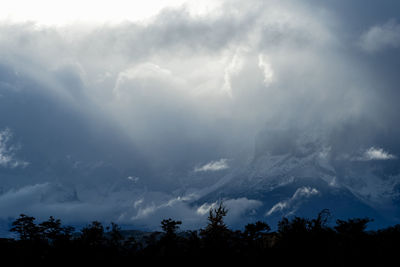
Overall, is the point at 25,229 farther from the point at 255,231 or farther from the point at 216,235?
the point at 216,235

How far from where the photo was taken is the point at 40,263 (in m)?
30.8

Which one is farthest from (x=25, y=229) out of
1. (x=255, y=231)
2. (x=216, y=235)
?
(x=216, y=235)

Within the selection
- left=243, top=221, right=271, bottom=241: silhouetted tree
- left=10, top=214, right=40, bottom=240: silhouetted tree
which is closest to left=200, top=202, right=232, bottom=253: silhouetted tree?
left=243, top=221, right=271, bottom=241: silhouetted tree

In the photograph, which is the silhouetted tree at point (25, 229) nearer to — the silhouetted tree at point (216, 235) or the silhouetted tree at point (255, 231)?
the silhouetted tree at point (255, 231)

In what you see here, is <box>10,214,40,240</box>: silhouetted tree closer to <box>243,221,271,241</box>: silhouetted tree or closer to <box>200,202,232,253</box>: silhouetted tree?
<box>243,221,271,241</box>: silhouetted tree

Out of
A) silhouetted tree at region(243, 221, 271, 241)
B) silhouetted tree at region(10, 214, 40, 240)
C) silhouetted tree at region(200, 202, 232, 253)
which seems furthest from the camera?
silhouetted tree at region(10, 214, 40, 240)

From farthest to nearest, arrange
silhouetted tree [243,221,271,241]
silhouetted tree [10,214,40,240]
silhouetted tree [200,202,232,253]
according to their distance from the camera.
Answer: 1. silhouetted tree [10,214,40,240]
2. silhouetted tree [243,221,271,241]
3. silhouetted tree [200,202,232,253]

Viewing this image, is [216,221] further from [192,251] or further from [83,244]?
[83,244]

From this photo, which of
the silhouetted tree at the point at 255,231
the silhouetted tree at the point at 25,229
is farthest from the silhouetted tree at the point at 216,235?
the silhouetted tree at the point at 25,229

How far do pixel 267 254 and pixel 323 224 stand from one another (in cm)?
508

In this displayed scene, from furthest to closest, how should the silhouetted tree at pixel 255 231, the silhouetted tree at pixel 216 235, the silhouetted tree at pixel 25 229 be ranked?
the silhouetted tree at pixel 25 229, the silhouetted tree at pixel 255 231, the silhouetted tree at pixel 216 235

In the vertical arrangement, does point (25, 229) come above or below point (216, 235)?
above

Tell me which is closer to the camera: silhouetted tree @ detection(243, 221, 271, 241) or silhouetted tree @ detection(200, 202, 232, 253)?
silhouetted tree @ detection(200, 202, 232, 253)

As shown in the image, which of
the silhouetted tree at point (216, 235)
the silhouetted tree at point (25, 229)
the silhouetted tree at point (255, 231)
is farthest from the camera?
the silhouetted tree at point (25, 229)
